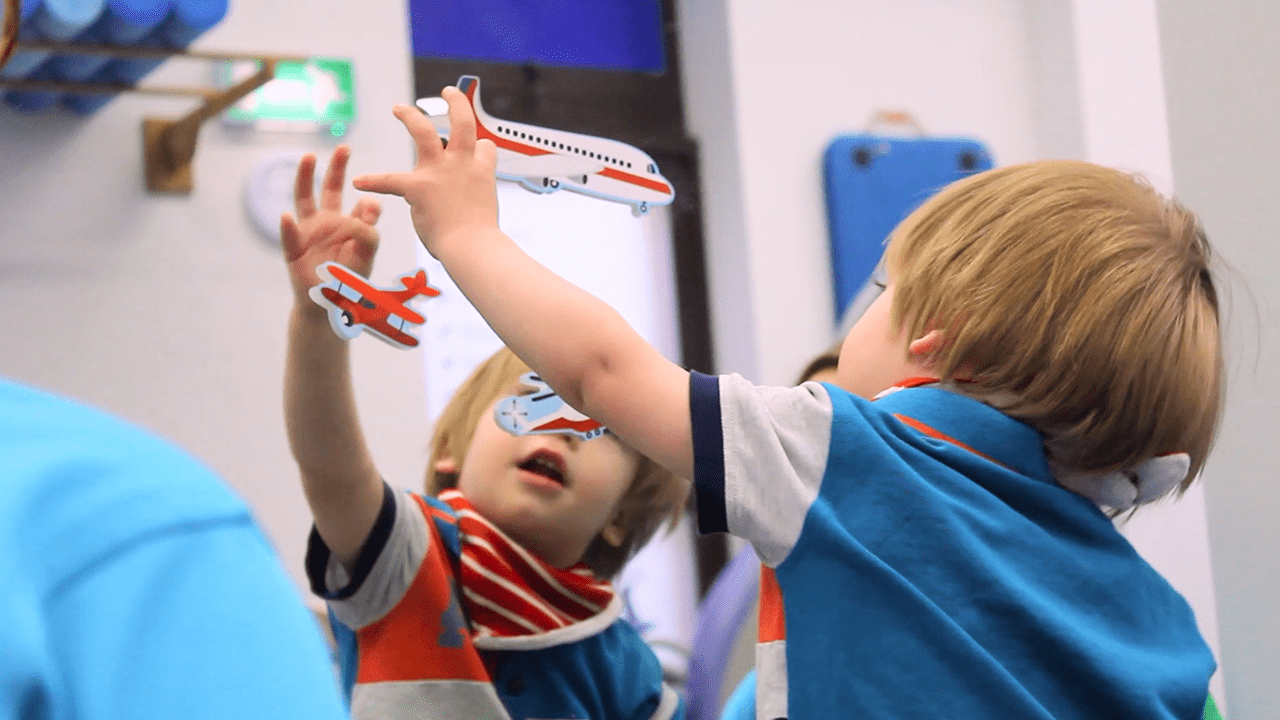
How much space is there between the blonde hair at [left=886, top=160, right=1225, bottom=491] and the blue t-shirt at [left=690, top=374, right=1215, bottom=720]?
32 millimetres

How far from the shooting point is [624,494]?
78cm

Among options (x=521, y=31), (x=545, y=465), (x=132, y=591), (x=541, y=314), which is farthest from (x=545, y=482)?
(x=132, y=591)

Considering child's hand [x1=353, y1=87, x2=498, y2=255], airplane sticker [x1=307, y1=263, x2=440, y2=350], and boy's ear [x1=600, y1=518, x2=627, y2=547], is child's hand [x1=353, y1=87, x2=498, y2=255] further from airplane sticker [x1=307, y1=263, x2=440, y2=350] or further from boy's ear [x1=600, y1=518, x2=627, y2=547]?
boy's ear [x1=600, y1=518, x2=627, y2=547]

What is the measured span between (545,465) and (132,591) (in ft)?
1.78

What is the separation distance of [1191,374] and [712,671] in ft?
1.88

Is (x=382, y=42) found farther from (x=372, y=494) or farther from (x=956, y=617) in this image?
(x=956, y=617)

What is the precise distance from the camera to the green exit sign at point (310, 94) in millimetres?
1059

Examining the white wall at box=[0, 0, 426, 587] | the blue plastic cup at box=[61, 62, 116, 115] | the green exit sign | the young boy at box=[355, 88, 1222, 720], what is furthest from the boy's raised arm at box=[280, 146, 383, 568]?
the blue plastic cup at box=[61, 62, 116, 115]

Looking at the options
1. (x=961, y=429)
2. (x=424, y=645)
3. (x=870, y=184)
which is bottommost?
(x=424, y=645)

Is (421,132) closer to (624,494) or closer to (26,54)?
(624,494)

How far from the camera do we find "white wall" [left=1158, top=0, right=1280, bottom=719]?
99cm

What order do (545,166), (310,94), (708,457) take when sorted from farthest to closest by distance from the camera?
1. (310,94)
2. (545,166)
3. (708,457)

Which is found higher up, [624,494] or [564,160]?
[564,160]

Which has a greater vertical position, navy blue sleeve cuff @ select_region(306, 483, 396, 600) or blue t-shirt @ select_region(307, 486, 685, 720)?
navy blue sleeve cuff @ select_region(306, 483, 396, 600)
